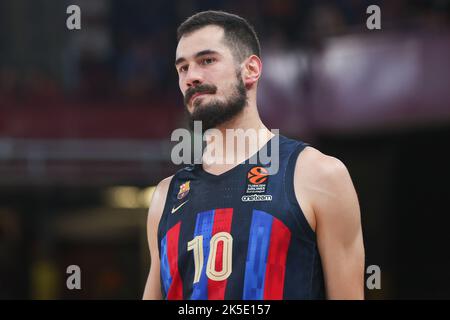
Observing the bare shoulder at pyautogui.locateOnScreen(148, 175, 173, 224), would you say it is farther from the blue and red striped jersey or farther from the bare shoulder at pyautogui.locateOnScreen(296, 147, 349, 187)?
the bare shoulder at pyautogui.locateOnScreen(296, 147, 349, 187)

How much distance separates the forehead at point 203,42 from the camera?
3656 mm

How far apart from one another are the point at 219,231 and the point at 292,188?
1.24ft

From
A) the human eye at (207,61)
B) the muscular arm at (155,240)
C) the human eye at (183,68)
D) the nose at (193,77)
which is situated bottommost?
the muscular arm at (155,240)

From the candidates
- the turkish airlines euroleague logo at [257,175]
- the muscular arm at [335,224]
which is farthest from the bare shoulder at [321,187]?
the turkish airlines euroleague logo at [257,175]

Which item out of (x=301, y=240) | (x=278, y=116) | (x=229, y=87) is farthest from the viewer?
(x=278, y=116)

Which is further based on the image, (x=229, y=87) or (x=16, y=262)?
(x=16, y=262)

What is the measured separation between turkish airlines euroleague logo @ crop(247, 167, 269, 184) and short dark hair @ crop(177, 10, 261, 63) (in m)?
0.53

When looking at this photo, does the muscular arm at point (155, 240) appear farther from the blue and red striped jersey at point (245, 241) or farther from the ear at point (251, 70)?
the ear at point (251, 70)

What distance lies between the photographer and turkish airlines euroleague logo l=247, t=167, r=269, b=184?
11.8 feet

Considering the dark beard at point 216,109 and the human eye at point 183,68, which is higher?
the human eye at point 183,68

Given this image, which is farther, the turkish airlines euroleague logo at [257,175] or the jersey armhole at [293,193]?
the turkish airlines euroleague logo at [257,175]

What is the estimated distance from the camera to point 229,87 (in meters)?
3.66

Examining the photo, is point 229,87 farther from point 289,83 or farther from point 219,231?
point 289,83
